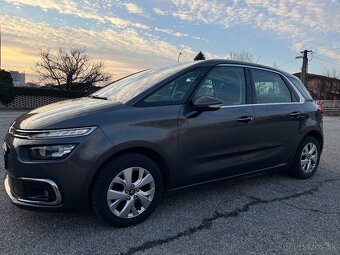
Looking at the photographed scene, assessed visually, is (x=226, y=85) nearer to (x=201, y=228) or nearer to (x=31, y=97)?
(x=201, y=228)

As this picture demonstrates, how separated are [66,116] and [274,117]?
8.83 feet

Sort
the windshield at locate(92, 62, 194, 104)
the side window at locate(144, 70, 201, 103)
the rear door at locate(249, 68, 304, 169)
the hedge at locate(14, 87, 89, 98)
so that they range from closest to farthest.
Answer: the side window at locate(144, 70, 201, 103), the windshield at locate(92, 62, 194, 104), the rear door at locate(249, 68, 304, 169), the hedge at locate(14, 87, 89, 98)

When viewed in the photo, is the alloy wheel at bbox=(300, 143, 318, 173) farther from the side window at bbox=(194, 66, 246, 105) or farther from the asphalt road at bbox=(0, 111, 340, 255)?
the side window at bbox=(194, 66, 246, 105)

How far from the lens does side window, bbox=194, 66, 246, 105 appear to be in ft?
13.0

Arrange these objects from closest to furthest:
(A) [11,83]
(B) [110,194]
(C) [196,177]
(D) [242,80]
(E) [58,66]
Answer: (B) [110,194]
(C) [196,177]
(D) [242,80]
(A) [11,83]
(E) [58,66]

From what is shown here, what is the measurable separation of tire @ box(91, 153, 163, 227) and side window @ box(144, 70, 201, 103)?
0.63 m

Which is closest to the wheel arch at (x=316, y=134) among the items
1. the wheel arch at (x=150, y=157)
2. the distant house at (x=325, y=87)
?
the wheel arch at (x=150, y=157)

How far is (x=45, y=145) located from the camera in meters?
2.99

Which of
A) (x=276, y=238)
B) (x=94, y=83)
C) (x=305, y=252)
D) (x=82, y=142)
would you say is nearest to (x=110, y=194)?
(x=82, y=142)

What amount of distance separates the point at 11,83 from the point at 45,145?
27.8 meters

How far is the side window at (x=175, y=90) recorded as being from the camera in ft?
11.9

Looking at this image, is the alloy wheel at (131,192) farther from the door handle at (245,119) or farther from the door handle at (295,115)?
the door handle at (295,115)

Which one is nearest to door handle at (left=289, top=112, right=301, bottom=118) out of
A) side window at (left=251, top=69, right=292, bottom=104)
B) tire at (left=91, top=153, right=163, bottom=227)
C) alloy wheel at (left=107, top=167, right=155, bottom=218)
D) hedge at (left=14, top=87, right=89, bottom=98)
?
side window at (left=251, top=69, right=292, bottom=104)

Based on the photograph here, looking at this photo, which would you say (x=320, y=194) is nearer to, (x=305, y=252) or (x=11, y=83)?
(x=305, y=252)
